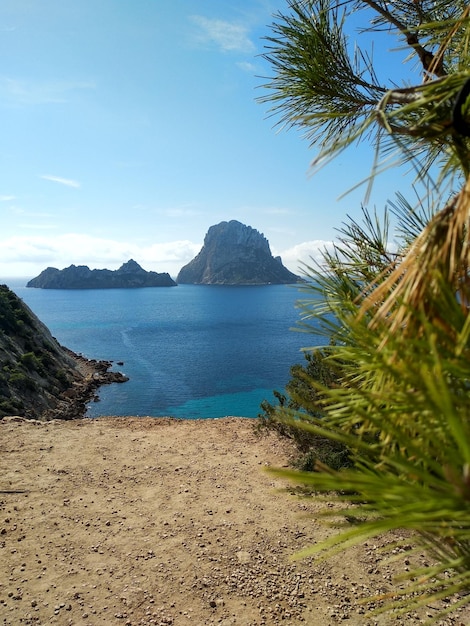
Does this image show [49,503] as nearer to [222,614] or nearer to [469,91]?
[222,614]

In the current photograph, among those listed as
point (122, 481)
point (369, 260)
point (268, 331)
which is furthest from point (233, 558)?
point (268, 331)

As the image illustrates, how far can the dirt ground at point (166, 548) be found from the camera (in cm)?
607

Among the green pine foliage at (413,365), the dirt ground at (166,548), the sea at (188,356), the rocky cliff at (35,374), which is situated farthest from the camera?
the sea at (188,356)

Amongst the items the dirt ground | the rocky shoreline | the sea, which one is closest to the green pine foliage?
the sea

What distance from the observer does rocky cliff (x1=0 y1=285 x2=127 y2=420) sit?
21.6 meters

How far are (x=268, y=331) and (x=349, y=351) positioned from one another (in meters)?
62.6

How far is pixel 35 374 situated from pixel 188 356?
21955 mm

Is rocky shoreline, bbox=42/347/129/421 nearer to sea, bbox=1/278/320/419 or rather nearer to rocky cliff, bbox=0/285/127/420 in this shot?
rocky cliff, bbox=0/285/127/420

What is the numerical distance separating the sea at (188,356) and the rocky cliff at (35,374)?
164 centimetres

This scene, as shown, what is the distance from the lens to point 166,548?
296 inches

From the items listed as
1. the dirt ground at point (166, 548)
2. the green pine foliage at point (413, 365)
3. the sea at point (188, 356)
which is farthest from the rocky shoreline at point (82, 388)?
the green pine foliage at point (413, 365)

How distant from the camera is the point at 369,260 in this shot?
282 cm

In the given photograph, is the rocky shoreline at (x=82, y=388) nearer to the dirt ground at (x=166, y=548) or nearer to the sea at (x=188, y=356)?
the sea at (x=188, y=356)

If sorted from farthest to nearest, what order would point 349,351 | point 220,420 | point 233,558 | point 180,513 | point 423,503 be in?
1. point 220,420
2. point 180,513
3. point 233,558
4. point 349,351
5. point 423,503
